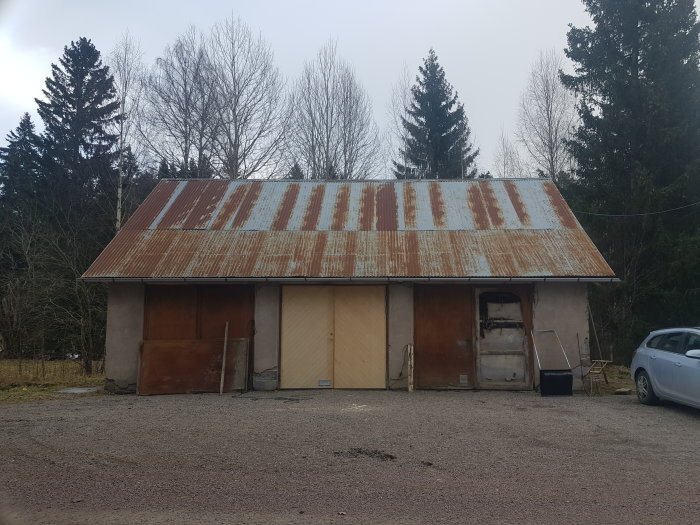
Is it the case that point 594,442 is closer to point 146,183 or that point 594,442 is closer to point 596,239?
point 596,239

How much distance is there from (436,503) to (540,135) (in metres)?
28.2

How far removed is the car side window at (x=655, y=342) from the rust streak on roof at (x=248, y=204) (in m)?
9.65

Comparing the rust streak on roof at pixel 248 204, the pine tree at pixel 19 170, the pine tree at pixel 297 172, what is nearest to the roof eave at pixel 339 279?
the rust streak on roof at pixel 248 204

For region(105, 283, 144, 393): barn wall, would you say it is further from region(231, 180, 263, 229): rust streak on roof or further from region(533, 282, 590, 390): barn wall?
region(533, 282, 590, 390): barn wall

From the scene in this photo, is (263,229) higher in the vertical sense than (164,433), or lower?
higher

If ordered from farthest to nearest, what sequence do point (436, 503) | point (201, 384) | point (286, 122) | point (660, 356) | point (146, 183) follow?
1. point (286, 122)
2. point (146, 183)
3. point (201, 384)
4. point (660, 356)
5. point (436, 503)

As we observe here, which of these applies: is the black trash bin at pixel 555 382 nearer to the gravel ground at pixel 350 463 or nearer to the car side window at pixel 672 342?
the gravel ground at pixel 350 463

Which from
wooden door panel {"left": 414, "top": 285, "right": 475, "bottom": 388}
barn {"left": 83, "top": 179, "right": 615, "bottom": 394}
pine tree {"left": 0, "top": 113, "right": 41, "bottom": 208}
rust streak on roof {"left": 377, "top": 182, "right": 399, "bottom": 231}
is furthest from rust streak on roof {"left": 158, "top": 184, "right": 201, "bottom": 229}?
pine tree {"left": 0, "top": 113, "right": 41, "bottom": 208}

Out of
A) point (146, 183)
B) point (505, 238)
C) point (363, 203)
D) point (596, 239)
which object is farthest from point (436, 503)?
point (146, 183)

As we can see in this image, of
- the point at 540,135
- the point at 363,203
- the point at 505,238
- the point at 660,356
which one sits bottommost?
the point at 660,356

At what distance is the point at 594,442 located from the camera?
745cm

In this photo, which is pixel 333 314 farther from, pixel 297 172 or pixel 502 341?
pixel 297 172

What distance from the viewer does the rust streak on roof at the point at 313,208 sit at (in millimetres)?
14056

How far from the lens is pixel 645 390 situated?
10.4 metres
